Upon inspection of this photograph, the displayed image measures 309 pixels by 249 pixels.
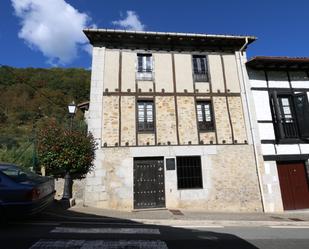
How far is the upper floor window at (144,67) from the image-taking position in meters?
10.9

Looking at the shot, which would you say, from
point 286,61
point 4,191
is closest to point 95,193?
point 4,191

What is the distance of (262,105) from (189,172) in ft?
14.7

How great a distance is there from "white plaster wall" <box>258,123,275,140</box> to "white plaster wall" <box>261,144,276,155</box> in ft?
1.15

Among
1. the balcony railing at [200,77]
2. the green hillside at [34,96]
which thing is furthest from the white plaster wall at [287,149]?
the green hillside at [34,96]

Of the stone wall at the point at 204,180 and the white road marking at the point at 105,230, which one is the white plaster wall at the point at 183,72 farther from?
the white road marking at the point at 105,230

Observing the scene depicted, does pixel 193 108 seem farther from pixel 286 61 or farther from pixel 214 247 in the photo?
pixel 214 247

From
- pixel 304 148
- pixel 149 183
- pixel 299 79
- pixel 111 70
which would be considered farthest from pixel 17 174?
pixel 299 79

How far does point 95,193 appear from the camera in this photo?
931 cm

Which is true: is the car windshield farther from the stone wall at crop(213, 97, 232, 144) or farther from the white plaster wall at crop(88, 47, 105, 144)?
the stone wall at crop(213, 97, 232, 144)

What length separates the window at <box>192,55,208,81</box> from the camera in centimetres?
1125

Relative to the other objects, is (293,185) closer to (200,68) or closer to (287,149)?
(287,149)

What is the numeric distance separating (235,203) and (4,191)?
8115 mm

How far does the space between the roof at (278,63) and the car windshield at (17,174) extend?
9710 mm

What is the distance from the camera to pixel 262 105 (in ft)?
36.1
